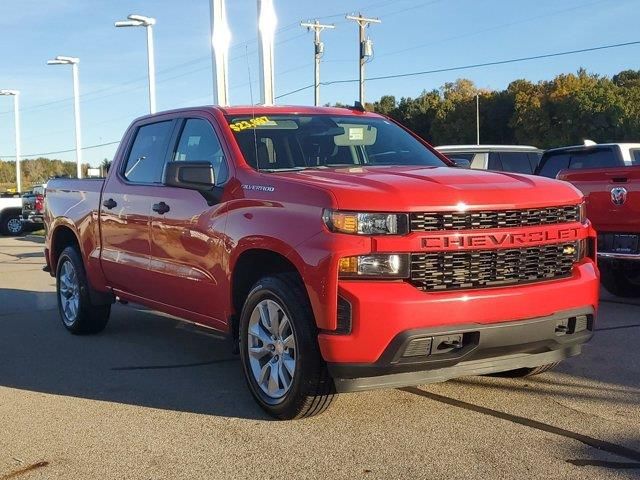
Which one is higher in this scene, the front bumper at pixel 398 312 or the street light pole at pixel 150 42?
the street light pole at pixel 150 42

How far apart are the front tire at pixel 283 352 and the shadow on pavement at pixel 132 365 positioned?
0.80ft

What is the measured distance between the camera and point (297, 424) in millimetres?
4578

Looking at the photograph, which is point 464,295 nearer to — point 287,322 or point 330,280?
point 330,280

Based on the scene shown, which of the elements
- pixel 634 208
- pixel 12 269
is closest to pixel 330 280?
pixel 634 208

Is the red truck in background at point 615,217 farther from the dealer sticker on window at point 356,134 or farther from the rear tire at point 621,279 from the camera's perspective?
the dealer sticker on window at point 356,134

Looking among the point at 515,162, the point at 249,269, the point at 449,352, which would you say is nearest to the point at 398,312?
the point at 449,352

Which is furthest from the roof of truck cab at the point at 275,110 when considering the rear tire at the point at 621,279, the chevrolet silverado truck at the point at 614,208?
the rear tire at the point at 621,279

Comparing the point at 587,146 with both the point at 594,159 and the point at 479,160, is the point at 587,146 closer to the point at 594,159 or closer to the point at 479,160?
the point at 594,159

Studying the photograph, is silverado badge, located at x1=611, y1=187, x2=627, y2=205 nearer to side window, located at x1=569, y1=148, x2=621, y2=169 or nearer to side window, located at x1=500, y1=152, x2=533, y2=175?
side window, located at x1=569, y1=148, x2=621, y2=169

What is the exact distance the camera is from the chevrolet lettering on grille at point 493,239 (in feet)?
13.6

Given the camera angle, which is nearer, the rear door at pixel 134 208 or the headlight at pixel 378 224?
the headlight at pixel 378 224

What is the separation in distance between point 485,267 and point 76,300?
457cm

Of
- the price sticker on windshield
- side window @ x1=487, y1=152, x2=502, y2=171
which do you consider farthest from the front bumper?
side window @ x1=487, y1=152, x2=502, y2=171

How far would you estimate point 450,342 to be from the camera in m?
4.15
